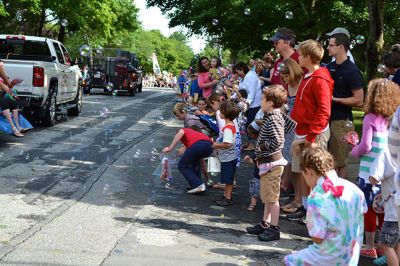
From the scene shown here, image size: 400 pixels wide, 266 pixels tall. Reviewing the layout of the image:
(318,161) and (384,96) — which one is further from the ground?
(384,96)

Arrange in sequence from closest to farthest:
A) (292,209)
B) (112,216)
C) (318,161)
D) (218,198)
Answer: (318,161) → (112,216) → (292,209) → (218,198)

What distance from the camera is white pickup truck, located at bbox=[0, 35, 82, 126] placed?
40.9ft

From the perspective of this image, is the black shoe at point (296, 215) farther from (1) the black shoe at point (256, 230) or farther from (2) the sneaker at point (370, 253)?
(2) the sneaker at point (370, 253)

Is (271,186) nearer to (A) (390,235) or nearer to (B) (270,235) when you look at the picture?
(B) (270,235)

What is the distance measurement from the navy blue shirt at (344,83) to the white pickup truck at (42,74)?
26.1 ft

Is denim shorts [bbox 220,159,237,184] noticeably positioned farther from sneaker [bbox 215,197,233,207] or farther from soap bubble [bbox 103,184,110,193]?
soap bubble [bbox 103,184,110,193]

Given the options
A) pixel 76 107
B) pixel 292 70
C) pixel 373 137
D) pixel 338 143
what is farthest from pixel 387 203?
pixel 76 107

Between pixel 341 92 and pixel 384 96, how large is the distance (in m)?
1.50

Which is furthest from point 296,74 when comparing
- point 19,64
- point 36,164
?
point 19,64

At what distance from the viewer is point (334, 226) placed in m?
3.63

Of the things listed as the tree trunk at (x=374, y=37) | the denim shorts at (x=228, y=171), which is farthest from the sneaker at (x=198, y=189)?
the tree trunk at (x=374, y=37)

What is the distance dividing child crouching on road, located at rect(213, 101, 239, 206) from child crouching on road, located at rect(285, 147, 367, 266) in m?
3.29

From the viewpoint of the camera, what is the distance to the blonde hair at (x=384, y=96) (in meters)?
4.75

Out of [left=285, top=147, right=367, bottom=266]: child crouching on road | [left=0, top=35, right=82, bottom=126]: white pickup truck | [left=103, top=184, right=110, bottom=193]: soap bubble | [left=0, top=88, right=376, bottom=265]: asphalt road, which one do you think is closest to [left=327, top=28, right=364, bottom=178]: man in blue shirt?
[left=0, top=88, right=376, bottom=265]: asphalt road
